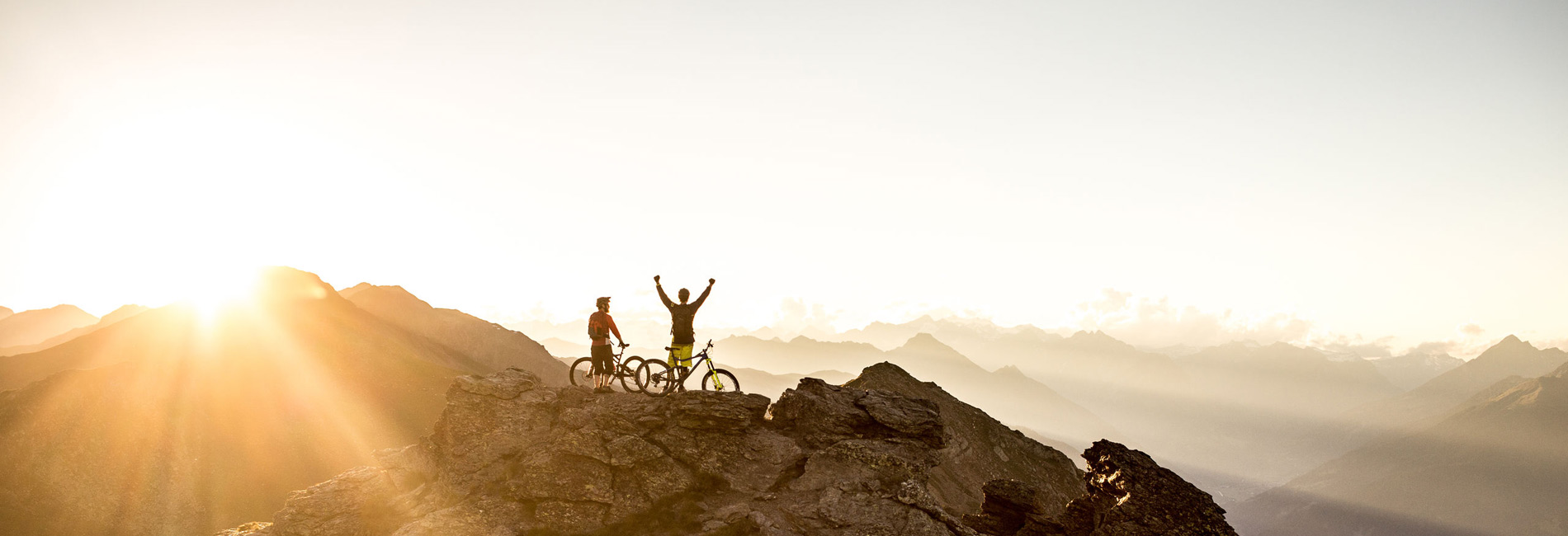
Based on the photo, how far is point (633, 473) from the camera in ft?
71.9

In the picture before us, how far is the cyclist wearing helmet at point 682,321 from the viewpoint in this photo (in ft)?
75.2

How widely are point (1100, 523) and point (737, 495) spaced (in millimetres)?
12800

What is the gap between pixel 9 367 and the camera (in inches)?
3816

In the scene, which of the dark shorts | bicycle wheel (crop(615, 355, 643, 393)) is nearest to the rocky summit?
bicycle wheel (crop(615, 355, 643, 393))

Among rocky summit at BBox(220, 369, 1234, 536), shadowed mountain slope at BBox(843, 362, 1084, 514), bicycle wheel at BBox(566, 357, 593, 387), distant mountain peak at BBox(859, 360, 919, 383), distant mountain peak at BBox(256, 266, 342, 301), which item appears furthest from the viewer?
distant mountain peak at BBox(256, 266, 342, 301)

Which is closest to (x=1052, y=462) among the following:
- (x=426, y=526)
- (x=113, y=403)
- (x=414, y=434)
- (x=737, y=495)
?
(x=737, y=495)

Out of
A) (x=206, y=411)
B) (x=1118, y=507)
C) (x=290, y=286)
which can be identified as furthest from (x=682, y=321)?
(x=290, y=286)

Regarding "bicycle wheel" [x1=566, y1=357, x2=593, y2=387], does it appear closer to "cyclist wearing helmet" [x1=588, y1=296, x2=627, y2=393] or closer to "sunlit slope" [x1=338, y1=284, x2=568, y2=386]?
"cyclist wearing helmet" [x1=588, y1=296, x2=627, y2=393]

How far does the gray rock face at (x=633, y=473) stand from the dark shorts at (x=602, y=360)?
105cm

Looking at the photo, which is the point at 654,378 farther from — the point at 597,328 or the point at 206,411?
the point at 206,411

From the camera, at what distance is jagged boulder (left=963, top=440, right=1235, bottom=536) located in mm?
20406

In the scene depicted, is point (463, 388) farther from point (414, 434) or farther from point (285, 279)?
point (285, 279)

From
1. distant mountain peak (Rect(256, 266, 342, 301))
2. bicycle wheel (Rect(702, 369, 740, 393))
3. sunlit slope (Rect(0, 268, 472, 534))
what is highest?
distant mountain peak (Rect(256, 266, 342, 301))

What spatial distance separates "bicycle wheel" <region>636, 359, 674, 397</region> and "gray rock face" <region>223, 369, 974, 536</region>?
62 centimetres
